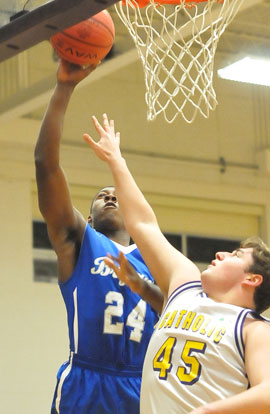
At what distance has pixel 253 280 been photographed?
3.48 metres

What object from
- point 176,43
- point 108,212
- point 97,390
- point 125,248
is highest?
point 176,43

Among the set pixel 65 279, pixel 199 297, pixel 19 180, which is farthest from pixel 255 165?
pixel 199 297

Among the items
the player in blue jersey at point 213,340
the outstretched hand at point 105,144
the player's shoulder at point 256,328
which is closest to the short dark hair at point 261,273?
the player in blue jersey at point 213,340

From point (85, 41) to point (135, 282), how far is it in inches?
42.9

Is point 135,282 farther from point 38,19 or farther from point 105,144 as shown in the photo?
point 38,19

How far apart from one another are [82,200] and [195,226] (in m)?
1.48

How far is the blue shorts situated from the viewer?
14.1ft

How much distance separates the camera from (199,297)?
3.49 m

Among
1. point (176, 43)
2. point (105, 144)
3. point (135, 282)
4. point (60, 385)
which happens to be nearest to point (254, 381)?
point (135, 282)

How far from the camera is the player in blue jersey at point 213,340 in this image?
319 cm

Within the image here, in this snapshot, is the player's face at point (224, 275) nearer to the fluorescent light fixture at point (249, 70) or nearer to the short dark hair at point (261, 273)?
the short dark hair at point (261, 273)

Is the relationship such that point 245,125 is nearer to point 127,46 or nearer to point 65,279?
point 127,46

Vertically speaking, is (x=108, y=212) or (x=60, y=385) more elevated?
(x=108, y=212)

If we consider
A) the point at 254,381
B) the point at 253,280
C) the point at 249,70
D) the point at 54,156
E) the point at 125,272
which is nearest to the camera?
the point at 254,381
